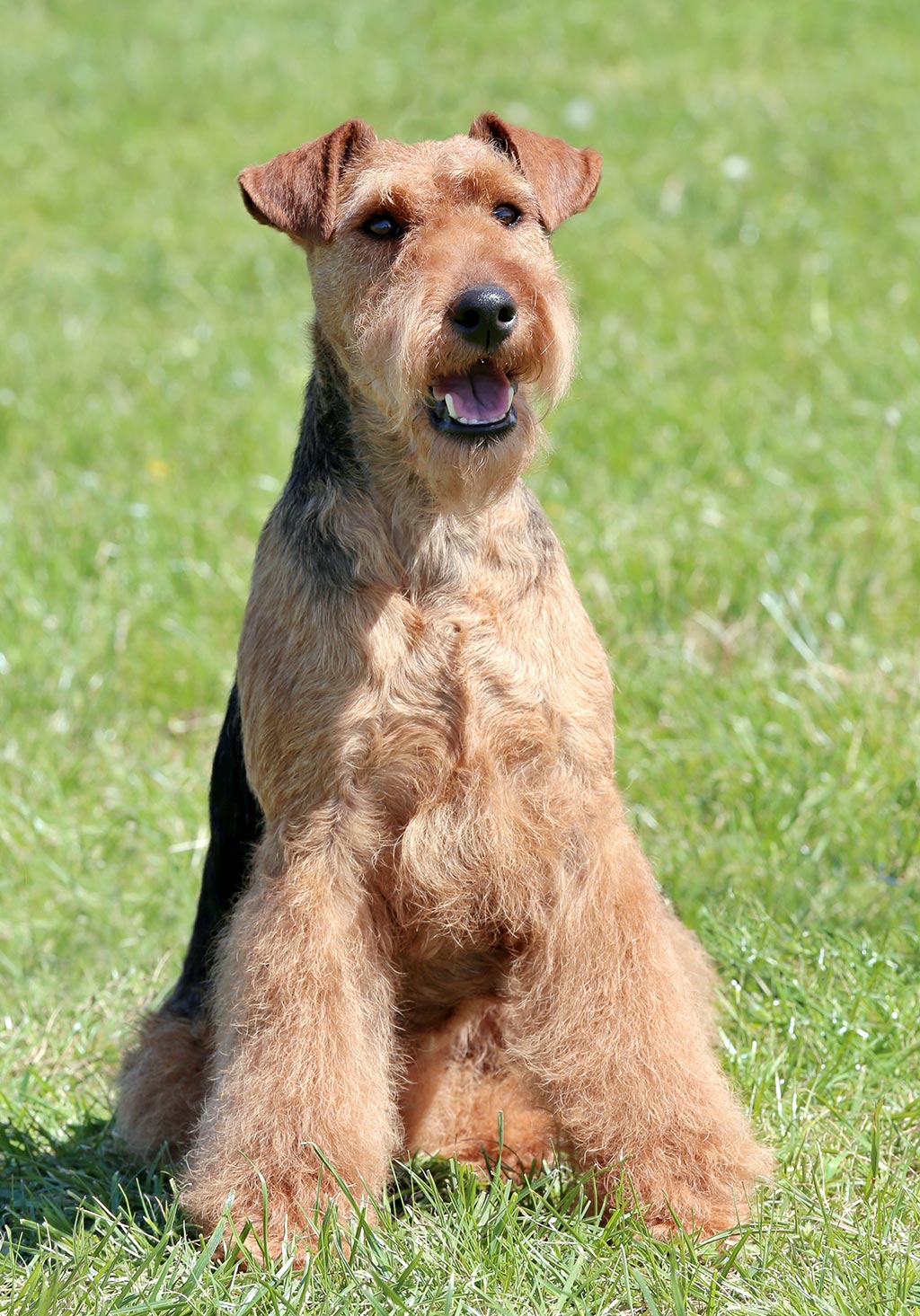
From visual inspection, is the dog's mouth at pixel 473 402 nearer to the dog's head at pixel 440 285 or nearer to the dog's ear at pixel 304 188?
the dog's head at pixel 440 285

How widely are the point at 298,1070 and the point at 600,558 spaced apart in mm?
3078

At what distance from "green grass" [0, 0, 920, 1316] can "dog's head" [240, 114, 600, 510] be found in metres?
0.64

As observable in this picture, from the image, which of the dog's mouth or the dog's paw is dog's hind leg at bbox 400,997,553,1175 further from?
the dog's mouth

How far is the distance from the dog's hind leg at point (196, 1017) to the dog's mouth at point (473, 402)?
3.31 ft

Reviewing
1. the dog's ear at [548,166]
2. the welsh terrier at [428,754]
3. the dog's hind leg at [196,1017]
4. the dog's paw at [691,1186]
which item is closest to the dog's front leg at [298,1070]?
the welsh terrier at [428,754]

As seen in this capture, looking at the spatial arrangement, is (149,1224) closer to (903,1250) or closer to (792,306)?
(903,1250)

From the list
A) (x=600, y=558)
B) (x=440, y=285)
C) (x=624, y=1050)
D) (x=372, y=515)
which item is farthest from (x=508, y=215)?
(x=600, y=558)

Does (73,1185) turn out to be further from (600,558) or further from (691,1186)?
(600,558)

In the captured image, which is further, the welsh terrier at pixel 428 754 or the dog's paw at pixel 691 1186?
the dog's paw at pixel 691 1186

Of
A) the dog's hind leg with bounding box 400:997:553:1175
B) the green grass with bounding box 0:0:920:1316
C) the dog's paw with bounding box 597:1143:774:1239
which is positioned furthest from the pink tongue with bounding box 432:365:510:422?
the dog's paw with bounding box 597:1143:774:1239

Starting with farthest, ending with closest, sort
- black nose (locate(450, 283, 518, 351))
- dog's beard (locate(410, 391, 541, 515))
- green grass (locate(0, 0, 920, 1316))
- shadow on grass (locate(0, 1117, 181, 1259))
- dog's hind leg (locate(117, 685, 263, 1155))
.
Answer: dog's hind leg (locate(117, 685, 263, 1155)) → shadow on grass (locate(0, 1117, 181, 1259)) → green grass (locate(0, 0, 920, 1316)) → dog's beard (locate(410, 391, 541, 515)) → black nose (locate(450, 283, 518, 351))

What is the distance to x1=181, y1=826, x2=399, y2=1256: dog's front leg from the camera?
10.4ft

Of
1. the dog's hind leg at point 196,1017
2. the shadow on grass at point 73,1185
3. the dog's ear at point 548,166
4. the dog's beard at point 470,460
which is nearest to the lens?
the dog's beard at point 470,460

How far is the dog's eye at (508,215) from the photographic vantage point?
330 centimetres
